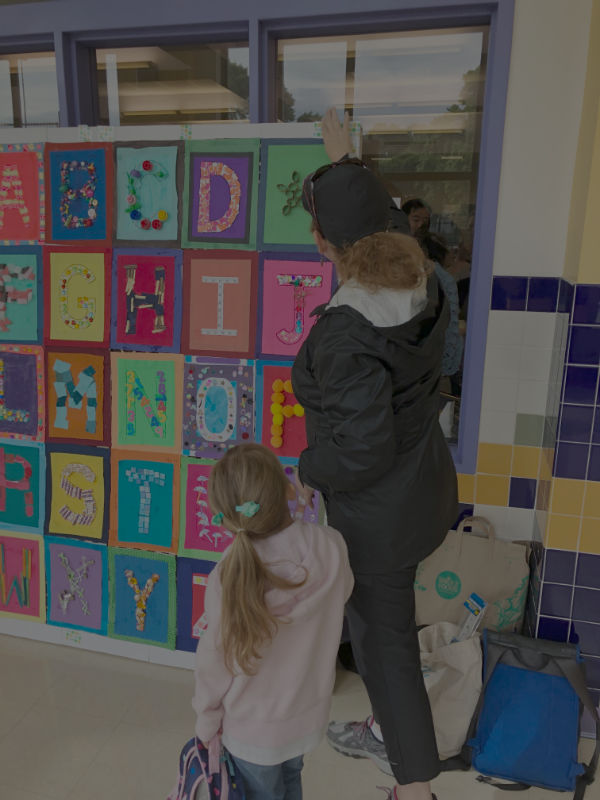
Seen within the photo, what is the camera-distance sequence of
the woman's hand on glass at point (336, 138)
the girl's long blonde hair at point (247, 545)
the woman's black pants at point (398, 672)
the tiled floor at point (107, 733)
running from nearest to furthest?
the girl's long blonde hair at point (247, 545)
the woman's black pants at point (398, 672)
the tiled floor at point (107, 733)
the woman's hand on glass at point (336, 138)

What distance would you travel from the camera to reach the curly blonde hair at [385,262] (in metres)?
1.39

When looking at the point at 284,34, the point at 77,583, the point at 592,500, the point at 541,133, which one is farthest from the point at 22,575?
the point at 541,133

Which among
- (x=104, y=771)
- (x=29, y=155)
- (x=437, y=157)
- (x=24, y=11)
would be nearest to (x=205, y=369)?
(x=29, y=155)

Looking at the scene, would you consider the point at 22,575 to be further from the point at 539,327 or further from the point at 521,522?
the point at 539,327

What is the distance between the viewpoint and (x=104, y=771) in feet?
6.11

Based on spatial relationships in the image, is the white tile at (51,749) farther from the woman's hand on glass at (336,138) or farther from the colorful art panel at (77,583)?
the woman's hand on glass at (336,138)

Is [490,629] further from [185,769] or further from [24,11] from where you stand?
[24,11]

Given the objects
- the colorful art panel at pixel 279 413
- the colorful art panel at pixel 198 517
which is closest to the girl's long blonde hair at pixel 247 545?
the colorful art panel at pixel 279 413

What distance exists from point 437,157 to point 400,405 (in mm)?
1160

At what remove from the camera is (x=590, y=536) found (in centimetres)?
202

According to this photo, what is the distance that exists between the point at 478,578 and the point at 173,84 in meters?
2.04

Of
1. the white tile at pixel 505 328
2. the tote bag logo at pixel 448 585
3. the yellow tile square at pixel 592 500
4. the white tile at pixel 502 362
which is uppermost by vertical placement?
the white tile at pixel 505 328

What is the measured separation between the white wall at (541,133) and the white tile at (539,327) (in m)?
0.14

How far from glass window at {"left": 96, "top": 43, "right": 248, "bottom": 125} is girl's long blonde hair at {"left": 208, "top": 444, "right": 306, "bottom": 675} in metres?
1.57
